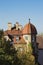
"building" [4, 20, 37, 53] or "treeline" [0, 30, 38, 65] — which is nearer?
"treeline" [0, 30, 38, 65]

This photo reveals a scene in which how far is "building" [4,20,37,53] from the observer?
6762 centimetres

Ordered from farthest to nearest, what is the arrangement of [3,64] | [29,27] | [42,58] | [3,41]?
[42,58], [29,27], [3,41], [3,64]

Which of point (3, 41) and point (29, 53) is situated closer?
point (3, 41)

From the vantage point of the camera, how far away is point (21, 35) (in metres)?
69.1

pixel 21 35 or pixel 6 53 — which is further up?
pixel 21 35

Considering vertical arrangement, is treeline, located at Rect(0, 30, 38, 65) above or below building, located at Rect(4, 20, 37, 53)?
below

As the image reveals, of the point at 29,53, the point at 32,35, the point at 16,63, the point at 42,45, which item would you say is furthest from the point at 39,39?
the point at 16,63

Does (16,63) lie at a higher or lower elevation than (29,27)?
lower

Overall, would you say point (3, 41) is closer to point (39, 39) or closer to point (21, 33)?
point (21, 33)

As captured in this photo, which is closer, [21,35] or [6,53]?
[6,53]

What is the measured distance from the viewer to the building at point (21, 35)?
→ 6762 centimetres

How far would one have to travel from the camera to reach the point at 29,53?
5388 cm

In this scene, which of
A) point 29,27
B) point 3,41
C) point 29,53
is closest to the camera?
point 3,41

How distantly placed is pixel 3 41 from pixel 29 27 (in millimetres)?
28944
